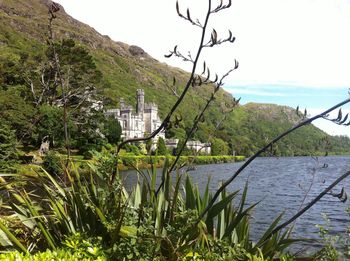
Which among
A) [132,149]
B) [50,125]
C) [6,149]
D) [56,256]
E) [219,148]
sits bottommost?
[219,148]

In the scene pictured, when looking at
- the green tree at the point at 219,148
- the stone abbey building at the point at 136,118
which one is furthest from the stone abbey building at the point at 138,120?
the green tree at the point at 219,148

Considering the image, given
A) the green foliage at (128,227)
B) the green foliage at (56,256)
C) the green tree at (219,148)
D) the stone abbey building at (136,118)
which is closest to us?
the green foliage at (56,256)

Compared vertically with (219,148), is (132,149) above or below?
above

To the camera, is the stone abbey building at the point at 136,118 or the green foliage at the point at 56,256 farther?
the stone abbey building at the point at 136,118

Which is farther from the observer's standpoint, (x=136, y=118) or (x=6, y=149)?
(x=136, y=118)

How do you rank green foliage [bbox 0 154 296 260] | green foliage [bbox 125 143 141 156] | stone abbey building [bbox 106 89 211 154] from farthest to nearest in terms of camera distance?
1. stone abbey building [bbox 106 89 211 154]
2. green foliage [bbox 125 143 141 156]
3. green foliage [bbox 0 154 296 260]

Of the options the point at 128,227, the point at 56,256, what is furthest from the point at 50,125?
the point at 56,256

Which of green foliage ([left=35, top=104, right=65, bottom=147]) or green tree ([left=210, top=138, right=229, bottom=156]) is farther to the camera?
green tree ([left=210, top=138, right=229, bottom=156])

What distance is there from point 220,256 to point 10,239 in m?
1.74

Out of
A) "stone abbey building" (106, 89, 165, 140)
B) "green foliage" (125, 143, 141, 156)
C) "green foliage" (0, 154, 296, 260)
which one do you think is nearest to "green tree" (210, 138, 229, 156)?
"stone abbey building" (106, 89, 165, 140)

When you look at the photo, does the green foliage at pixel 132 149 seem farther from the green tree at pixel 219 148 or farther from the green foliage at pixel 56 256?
the green foliage at pixel 56 256

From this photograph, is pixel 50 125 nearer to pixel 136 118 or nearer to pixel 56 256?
pixel 56 256

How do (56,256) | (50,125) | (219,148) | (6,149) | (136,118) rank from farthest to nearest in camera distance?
(219,148) → (136,118) → (50,125) → (6,149) → (56,256)

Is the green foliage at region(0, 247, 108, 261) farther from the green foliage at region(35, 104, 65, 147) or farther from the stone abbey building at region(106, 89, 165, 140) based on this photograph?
the stone abbey building at region(106, 89, 165, 140)
